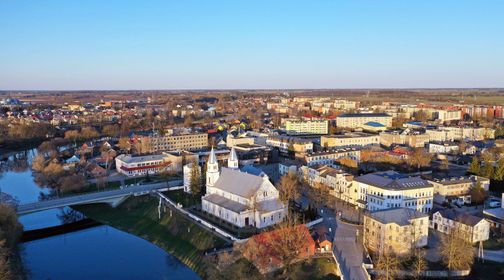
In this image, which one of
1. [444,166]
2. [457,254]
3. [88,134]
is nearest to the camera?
[457,254]

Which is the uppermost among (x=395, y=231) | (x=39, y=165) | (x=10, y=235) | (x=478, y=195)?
(x=395, y=231)

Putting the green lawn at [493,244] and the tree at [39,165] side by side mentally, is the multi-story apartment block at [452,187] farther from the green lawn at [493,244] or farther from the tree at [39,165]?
the tree at [39,165]

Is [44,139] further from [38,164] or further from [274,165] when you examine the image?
[274,165]

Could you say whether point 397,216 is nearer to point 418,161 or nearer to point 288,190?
point 288,190

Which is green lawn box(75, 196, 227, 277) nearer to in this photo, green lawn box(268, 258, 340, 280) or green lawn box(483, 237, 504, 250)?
green lawn box(268, 258, 340, 280)

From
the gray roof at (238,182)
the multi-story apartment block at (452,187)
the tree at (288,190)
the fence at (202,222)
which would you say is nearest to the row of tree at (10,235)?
the fence at (202,222)

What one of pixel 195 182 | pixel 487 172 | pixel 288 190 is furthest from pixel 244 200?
pixel 487 172
